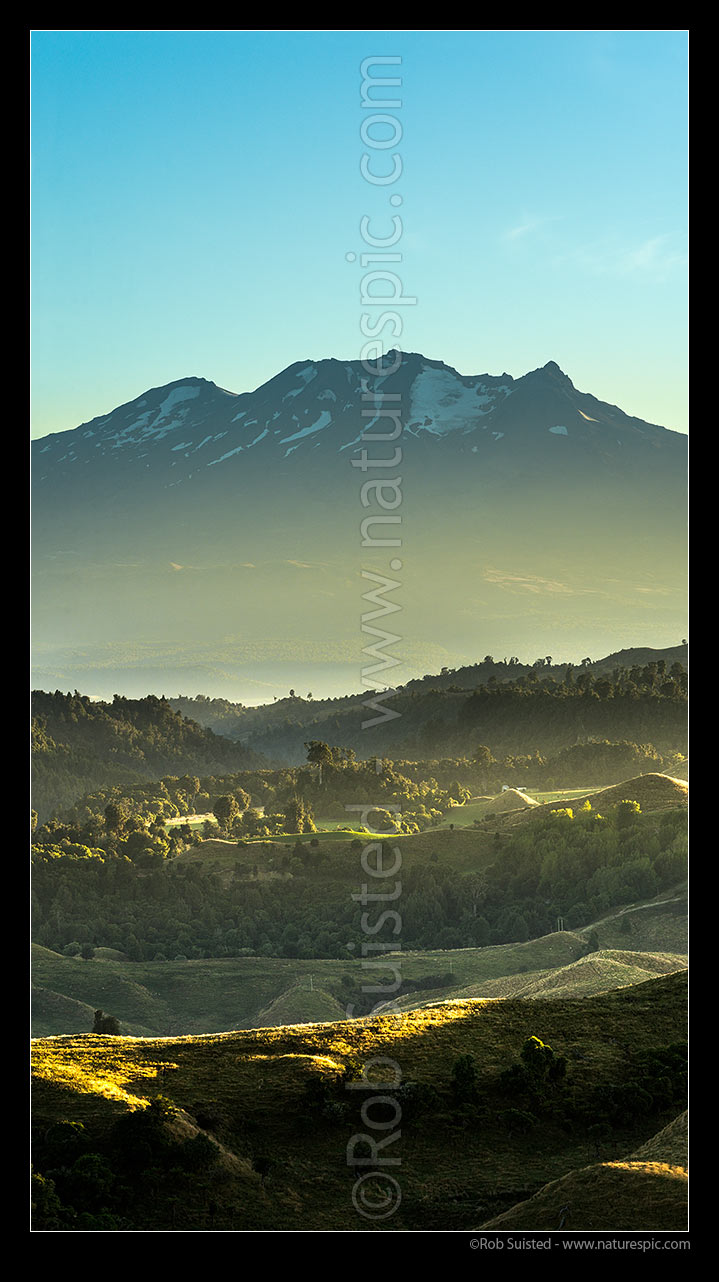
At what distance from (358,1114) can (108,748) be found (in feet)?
244

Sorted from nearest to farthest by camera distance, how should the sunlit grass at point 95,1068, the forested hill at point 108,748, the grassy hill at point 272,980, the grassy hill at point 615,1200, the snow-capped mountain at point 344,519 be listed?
1. the grassy hill at point 615,1200
2. the sunlit grass at point 95,1068
3. the grassy hill at point 272,980
4. the forested hill at point 108,748
5. the snow-capped mountain at point 344,519

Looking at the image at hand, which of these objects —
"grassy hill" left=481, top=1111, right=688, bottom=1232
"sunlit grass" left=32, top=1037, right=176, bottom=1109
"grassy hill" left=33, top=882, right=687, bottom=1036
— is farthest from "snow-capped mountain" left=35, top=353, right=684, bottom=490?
"grassy hill" left=481, top=1111, right=688, bottom=1232

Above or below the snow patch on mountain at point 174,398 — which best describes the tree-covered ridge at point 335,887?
below

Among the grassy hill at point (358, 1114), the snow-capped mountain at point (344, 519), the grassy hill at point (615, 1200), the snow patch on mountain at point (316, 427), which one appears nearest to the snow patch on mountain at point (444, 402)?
the snow-capped mountain at point (344, 519)

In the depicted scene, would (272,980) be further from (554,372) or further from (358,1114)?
(554,372)

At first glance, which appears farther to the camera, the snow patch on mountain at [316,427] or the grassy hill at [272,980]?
the snow patch on mountain at [316,427]

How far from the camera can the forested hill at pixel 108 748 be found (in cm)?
8125

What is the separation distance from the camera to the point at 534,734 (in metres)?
75.6

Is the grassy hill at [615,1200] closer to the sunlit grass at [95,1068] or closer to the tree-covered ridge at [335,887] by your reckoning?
the sunlit grass at [95,1068]

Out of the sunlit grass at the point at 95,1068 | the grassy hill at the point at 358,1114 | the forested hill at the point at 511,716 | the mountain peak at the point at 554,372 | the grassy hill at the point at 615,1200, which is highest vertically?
the mountain peak at the point at 554,372

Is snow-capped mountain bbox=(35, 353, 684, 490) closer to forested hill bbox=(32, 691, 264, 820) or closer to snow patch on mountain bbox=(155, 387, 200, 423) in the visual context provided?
snow patch on mountain bbox=(155, 387, 200, 423)

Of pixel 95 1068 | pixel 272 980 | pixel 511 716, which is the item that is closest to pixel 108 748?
pixel 511 716

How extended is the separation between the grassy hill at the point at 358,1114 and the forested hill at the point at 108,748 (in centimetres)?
6498
